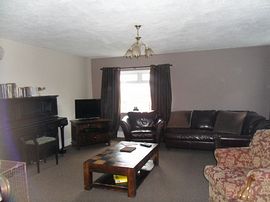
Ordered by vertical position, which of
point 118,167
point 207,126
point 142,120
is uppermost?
point 142,120

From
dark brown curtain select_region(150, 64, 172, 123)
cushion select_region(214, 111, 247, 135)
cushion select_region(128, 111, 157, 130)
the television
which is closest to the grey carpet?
cushion select_region(214, 111, 247, 135)

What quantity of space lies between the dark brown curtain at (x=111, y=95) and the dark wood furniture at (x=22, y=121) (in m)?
1.69

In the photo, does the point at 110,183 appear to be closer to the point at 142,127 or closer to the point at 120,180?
the point at 120,180

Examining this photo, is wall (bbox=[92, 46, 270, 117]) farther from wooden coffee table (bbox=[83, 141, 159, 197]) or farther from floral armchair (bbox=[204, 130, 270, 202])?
floral armchair (bbox=[204, 130, 270, 202])

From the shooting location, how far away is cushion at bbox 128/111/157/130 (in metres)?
5.41

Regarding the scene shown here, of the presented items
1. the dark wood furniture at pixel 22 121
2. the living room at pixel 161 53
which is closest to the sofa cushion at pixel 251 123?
the living room at pixel 161 53

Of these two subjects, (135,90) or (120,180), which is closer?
(120,180)

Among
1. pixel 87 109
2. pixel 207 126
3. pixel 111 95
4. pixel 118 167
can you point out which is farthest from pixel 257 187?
pixel 111 95

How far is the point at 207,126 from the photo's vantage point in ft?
16.4

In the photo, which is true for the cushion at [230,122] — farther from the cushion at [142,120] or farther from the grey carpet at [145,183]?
the cushion at [142,120]

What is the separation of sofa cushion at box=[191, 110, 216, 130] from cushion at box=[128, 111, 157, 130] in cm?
98

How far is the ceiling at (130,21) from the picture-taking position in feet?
7.71

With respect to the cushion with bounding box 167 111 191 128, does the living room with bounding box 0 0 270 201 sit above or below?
above

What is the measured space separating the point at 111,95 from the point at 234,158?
4.03 meters
